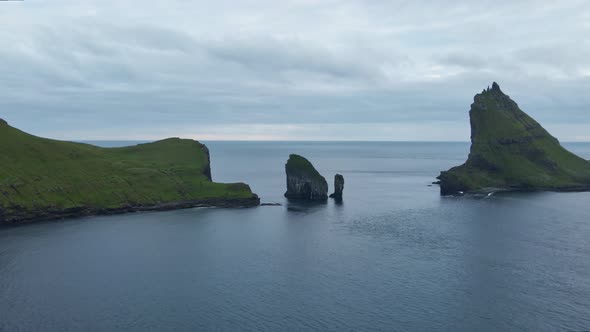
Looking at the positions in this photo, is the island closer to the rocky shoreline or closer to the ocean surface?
the rocky shoreline

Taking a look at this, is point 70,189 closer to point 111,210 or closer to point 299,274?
point 111,210

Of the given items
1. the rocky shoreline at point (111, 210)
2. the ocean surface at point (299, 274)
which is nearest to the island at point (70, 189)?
the rocky shoreline at point (111, 210)

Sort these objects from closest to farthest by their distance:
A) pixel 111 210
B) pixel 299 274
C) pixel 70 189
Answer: pixel 299 274
pixel 70 189
pixel 111 210

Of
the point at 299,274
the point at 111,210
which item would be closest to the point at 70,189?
the point at 111,210

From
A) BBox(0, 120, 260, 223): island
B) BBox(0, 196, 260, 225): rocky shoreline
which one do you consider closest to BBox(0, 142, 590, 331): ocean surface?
BBox(0, 196, 260, 225): rocky shoreline

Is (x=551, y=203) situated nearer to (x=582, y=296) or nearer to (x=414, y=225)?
(x=414, y=225)

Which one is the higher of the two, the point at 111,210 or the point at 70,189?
the point at 70,189
